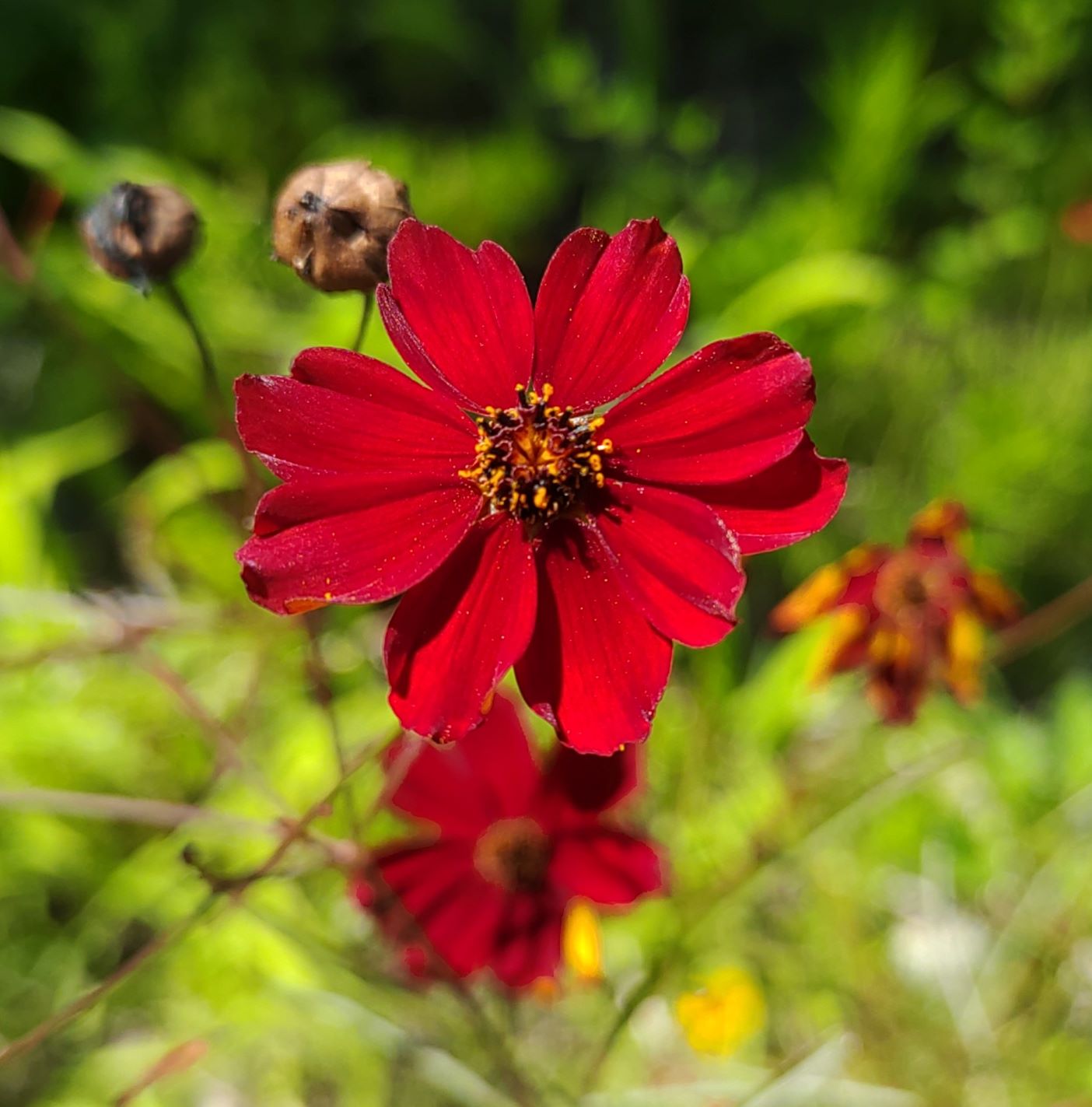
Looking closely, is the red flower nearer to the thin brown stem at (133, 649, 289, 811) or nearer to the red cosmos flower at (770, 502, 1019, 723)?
the thin brown stem at (133, 649, 289, 811)

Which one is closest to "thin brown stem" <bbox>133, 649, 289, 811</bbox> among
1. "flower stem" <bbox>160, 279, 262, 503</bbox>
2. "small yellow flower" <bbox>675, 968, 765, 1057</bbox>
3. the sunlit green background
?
the sunlit green background

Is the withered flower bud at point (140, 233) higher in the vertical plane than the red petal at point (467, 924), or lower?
higher

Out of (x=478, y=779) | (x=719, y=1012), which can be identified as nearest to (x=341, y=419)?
(x=478, y=779)

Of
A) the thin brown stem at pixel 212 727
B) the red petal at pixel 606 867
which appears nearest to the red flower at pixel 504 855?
the red petal at pixel 606 867

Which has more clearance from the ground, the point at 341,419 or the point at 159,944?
the point at 341,419

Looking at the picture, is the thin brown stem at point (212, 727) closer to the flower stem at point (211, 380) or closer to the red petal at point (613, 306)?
the flower stem at point (211, 380)

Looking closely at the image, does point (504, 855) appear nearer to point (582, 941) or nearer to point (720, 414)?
point (582, 941)
